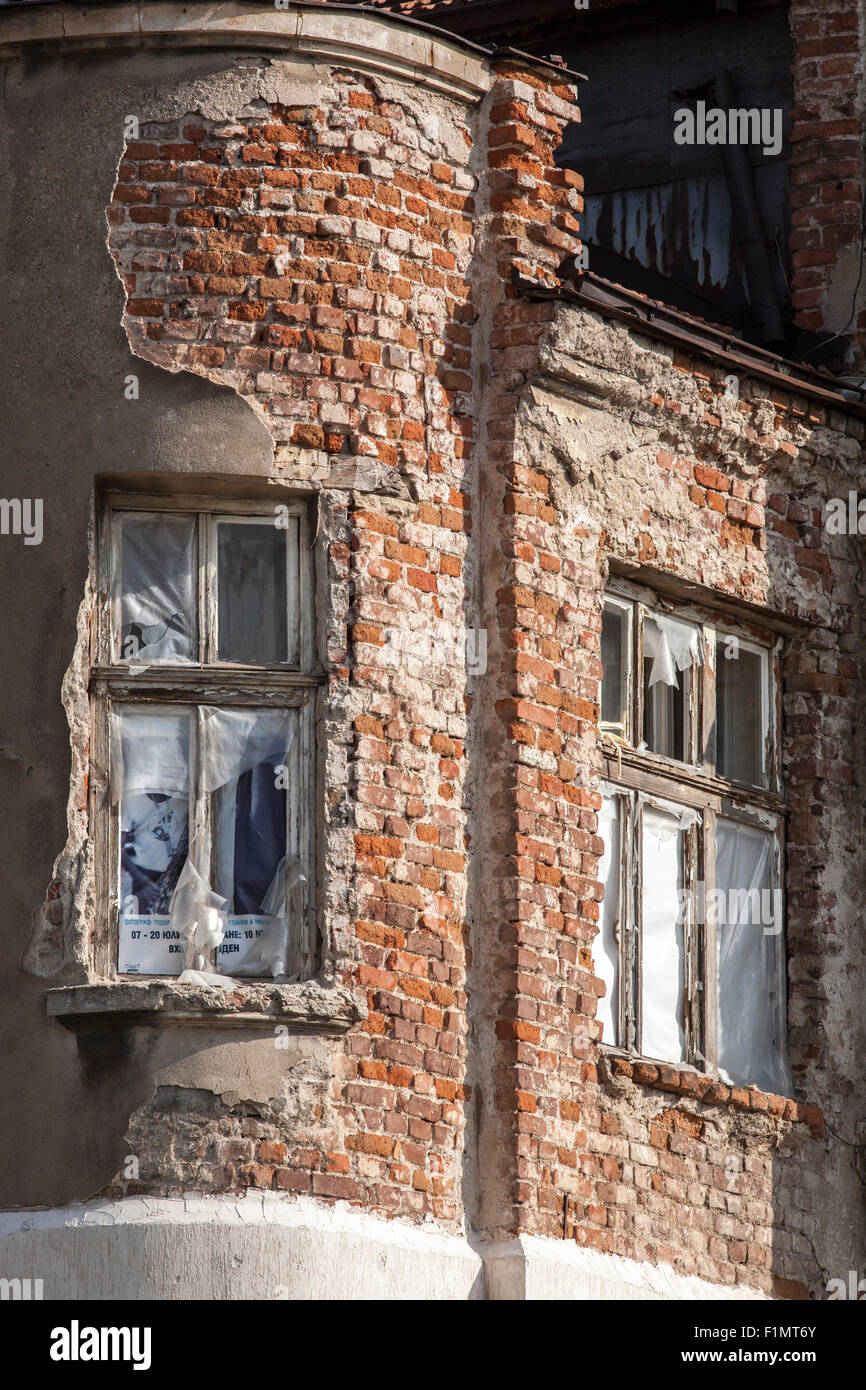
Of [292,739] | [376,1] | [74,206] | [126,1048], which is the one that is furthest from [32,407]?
[376,1]

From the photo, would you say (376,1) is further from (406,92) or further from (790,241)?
(406,92)

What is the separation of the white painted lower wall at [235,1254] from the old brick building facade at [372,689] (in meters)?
0.01

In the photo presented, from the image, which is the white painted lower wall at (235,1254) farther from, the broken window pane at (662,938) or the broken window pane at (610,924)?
the broken window pane at (662,938)

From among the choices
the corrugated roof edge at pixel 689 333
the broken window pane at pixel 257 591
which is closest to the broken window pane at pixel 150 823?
the broken window pane at pixel 257 591

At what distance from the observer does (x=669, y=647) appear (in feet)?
35.4

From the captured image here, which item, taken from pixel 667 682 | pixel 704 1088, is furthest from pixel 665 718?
pixel 704 1088

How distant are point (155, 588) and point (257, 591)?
0.39 metres

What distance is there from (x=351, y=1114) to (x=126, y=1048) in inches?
33.6

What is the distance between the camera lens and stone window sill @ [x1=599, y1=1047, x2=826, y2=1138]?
9.86 meters

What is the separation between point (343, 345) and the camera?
31.9 ft
